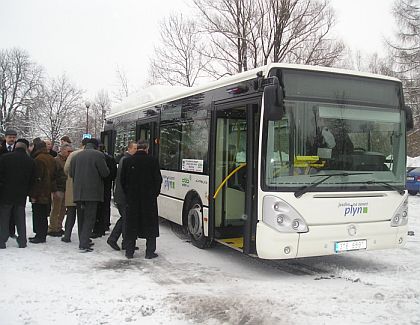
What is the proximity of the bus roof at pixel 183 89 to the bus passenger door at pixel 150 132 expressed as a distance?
0.43 meters

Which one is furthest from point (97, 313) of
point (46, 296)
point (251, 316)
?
point (251, 316)

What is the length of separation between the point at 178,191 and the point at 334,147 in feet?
12.2

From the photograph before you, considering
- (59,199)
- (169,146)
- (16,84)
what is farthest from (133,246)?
(16,84)

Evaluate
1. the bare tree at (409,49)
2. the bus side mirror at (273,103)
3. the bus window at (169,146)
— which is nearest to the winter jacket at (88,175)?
the bus window at (169,146)

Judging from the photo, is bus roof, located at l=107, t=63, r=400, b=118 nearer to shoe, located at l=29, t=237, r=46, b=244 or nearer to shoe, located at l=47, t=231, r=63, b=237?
shoe, located at l=47, t=231, r=63, b=237

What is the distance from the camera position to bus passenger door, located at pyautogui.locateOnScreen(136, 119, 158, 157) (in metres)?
10.5

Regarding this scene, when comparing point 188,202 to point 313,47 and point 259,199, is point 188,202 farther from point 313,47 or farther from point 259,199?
point 313,47

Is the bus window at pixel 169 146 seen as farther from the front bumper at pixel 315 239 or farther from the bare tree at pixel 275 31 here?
the bare tree at pixel 275 31

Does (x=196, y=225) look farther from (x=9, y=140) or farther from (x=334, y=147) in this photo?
(x=9, y=140)

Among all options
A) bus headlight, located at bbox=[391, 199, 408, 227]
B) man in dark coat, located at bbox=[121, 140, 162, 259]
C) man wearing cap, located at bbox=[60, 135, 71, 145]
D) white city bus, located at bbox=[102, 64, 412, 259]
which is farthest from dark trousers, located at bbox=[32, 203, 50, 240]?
bus headlight, located at bbox=[391, 199, 408, 227]

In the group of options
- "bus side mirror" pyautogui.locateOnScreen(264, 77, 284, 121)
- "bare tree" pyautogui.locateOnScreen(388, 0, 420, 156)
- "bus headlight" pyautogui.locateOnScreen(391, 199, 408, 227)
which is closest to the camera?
"bus side mirror" pyautogui.locateOnScreen(264, 77, 284, 121)

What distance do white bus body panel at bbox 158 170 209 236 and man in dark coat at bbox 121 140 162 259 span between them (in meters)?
0.94

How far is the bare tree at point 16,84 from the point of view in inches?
2192

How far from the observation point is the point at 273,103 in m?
5.89
